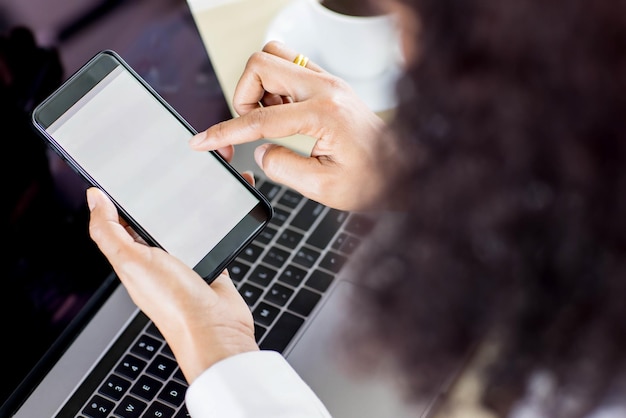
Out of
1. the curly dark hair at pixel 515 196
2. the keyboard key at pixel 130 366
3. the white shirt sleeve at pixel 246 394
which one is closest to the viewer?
the curly dark hair at pixel 515 196

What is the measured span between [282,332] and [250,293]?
0.14ft

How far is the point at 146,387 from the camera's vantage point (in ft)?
1.66

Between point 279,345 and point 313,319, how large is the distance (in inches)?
1.3

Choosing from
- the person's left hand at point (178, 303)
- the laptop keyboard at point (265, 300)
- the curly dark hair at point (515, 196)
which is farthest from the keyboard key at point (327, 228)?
the curly dark hair at point (515, 196)

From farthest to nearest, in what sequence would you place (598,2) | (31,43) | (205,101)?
(205,101), (31,43), (598,2)

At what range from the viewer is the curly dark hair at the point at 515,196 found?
0.21 meters

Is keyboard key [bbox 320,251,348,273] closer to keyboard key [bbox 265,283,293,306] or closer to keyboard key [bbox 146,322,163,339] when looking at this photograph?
keyboard key [bbox 265,283,293,306]

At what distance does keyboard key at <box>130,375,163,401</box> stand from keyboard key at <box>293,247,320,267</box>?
15cm

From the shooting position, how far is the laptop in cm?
50

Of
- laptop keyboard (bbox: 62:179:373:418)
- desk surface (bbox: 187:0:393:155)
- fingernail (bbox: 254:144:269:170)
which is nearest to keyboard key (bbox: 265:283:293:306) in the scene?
laptop keyboard (bbox: 62:179:373:418)

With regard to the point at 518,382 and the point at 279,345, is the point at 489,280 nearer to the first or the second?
the point at 518,382

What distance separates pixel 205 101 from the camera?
61 centimetres

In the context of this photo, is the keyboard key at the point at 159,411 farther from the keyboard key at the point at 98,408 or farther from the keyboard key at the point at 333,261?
the keyboard key at the point at 333,261

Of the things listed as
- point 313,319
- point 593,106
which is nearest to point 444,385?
point 313,319
